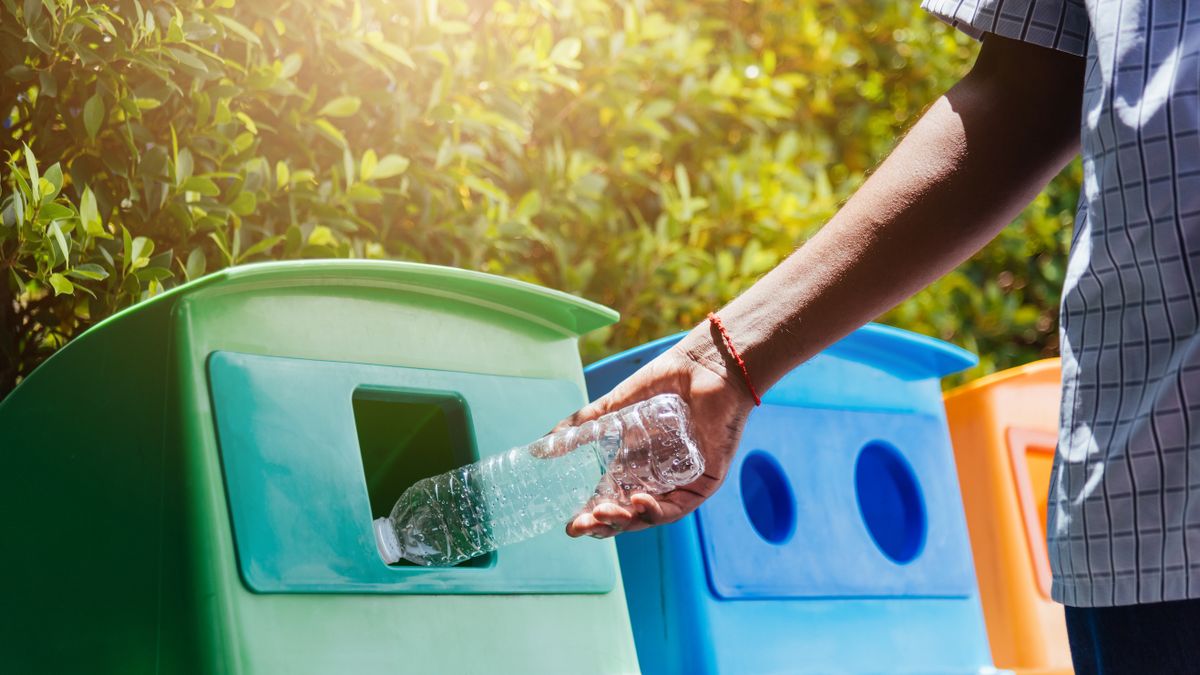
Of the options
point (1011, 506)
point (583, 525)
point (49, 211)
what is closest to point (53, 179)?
point (49, 211)

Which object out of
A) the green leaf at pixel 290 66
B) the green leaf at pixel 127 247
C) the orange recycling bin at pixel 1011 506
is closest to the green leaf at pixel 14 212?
the green leaf at pixel 127 247

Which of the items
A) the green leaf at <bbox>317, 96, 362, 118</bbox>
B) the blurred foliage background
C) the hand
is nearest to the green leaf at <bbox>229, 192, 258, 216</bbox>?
the blurred foliage background

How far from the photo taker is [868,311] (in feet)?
3.86

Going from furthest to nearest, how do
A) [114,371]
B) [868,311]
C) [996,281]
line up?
[996,281] < [114,371] < [868,311]

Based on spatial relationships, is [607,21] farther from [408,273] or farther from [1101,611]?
[1101,611]

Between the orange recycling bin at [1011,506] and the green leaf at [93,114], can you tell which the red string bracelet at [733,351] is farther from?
the orange recycling bin at [1011,506]

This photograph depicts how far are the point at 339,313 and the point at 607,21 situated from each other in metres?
1.41

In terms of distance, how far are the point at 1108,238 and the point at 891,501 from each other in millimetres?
1319

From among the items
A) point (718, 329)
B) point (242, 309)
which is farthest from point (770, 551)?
point (242, 309)

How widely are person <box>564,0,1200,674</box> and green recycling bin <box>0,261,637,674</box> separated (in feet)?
1.97

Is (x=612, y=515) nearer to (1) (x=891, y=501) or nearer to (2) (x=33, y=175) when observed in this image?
(2) (x=33, y=175)

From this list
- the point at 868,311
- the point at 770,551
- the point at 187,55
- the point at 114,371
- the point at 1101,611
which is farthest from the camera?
the point at 770,551

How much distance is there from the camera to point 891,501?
7.07 feet

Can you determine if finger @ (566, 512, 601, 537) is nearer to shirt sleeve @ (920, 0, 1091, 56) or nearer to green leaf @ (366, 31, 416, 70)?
shirt sleeve @ (920, 0, 1091, 56)
